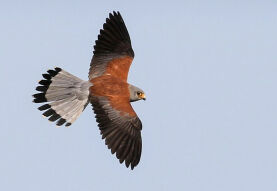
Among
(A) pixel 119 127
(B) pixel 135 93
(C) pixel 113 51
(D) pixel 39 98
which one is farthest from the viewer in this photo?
(C) pixel 113 51

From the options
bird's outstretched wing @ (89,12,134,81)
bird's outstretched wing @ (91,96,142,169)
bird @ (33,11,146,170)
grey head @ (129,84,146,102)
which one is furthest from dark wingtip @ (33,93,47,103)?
grey head @ (129,84,146,102)

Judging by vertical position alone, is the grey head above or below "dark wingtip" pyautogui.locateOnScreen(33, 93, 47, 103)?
above

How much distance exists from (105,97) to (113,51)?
1.53 meters

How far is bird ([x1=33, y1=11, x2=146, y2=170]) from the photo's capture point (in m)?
11.3

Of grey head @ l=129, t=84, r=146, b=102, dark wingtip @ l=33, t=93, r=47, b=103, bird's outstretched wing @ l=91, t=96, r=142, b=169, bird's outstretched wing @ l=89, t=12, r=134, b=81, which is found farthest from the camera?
bird's outstretched wing @ l=89, t=12, r=134, b=81

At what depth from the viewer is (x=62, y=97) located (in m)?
11.8

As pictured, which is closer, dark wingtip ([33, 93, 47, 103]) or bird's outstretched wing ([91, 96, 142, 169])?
bird's outstretched wing ([91, 96, 142, 169])

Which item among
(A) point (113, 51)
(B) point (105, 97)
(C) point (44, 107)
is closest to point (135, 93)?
(B) point (105, 97)

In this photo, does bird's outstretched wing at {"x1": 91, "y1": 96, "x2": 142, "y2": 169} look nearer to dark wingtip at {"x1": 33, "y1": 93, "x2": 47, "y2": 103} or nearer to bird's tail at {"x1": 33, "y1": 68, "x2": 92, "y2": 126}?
bird's tail at {"x1": 33, "y1": 68, "x2": 92, "y2": 126}

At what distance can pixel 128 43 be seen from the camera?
13.0 metres

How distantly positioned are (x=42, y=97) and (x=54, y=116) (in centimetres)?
45

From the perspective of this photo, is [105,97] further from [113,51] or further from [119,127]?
[113,51]

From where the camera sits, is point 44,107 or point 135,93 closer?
point 44,107

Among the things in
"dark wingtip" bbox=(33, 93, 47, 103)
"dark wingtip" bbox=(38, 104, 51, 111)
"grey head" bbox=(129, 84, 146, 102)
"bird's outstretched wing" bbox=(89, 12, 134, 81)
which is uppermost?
"bird's outstretched wing" bbox=(89, 12, 134, 81)
